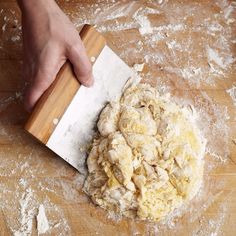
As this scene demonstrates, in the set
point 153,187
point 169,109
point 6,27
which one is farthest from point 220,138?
point 6,27

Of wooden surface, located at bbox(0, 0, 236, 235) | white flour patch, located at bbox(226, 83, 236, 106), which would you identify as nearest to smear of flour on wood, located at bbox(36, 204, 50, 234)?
wooden surface, located at bbox(0, 0, 236, 235)

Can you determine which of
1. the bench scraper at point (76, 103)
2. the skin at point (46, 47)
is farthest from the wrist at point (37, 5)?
the bench scraper at point (76, 103)

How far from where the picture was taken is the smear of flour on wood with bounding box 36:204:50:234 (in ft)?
4.95

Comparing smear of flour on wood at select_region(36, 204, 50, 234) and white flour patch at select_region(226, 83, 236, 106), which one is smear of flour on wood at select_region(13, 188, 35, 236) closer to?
smear of flour on wood at select_region(36, 204, 50, 234)

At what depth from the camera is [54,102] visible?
1.42m

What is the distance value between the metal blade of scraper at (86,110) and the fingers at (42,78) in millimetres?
114

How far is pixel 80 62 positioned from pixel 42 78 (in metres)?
0.14

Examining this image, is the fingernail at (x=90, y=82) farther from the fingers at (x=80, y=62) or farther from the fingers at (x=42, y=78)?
the fingers at (x=42, y=78)

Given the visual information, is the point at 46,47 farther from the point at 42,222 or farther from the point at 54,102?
the point at 42,222

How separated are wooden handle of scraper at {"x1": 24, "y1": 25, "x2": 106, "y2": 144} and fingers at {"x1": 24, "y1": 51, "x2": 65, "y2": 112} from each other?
18 mm

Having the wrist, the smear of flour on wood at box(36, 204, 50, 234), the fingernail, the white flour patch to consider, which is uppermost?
the wrist

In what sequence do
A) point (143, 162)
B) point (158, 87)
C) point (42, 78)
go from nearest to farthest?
point (42, 78)
point (143, 162)
point (158, 87)

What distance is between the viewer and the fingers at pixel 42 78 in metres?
1.40

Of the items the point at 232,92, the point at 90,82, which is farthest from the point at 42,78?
the point at 232,92
